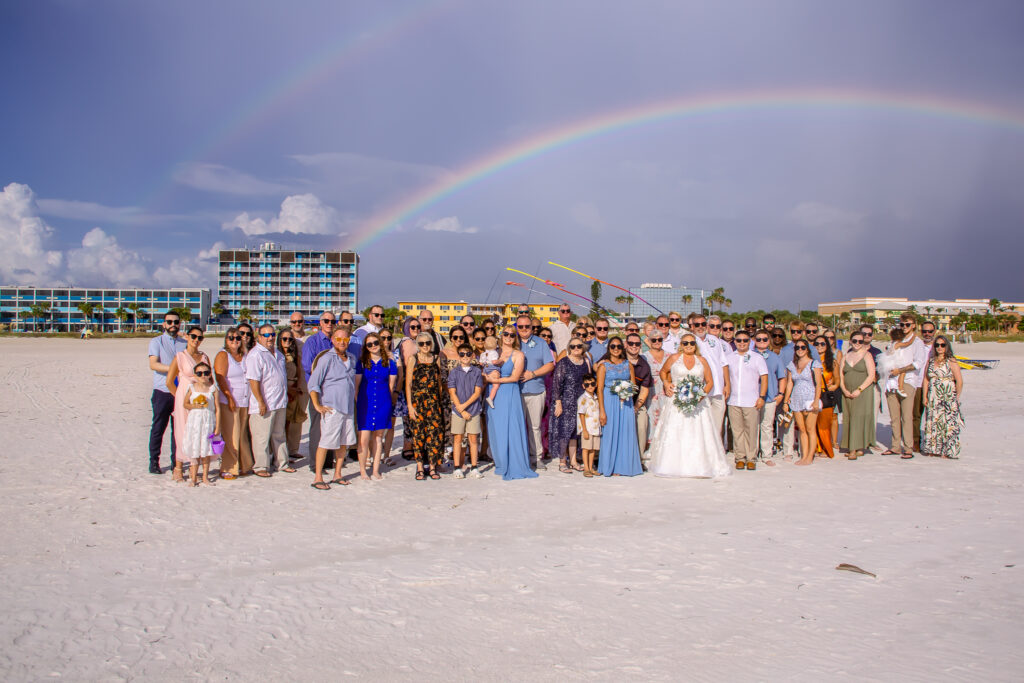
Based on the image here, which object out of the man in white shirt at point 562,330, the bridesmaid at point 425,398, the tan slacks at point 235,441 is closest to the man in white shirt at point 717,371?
the man in white shirt at point 562,330

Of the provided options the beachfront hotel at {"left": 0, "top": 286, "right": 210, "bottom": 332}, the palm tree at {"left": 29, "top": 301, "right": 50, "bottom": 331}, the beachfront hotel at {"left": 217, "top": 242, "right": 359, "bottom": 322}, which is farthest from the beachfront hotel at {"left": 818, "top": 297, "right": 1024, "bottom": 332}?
the palm tree at {"left": 29, "top": 301, "right": 50, "bottom": 331}

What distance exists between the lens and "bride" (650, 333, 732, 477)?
30.9 feet

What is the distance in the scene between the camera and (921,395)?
11023 mm

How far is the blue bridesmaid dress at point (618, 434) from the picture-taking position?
9.57 metres

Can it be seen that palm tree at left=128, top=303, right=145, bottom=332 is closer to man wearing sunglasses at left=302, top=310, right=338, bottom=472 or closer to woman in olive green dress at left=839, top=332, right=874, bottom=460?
man wearing sunglasses at left=302, top=310, right=338, bottom=472

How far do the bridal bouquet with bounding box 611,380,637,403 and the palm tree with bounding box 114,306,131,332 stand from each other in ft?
424

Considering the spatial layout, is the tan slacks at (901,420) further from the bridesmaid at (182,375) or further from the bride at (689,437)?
the bridesmaid at (182,375)

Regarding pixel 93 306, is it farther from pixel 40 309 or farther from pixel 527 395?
pixel 527 395

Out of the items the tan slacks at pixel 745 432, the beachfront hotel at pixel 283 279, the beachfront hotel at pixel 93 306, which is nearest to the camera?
the tan slacks at pixel 745 432

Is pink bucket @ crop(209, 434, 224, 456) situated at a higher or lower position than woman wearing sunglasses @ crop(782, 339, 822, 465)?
lower

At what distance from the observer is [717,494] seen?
27.8 ft

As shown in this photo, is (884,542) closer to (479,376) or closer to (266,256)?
(479,376)

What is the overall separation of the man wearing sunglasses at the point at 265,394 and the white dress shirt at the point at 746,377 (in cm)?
656

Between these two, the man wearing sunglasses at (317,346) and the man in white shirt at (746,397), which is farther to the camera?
the man in white shirt at (746,397)
